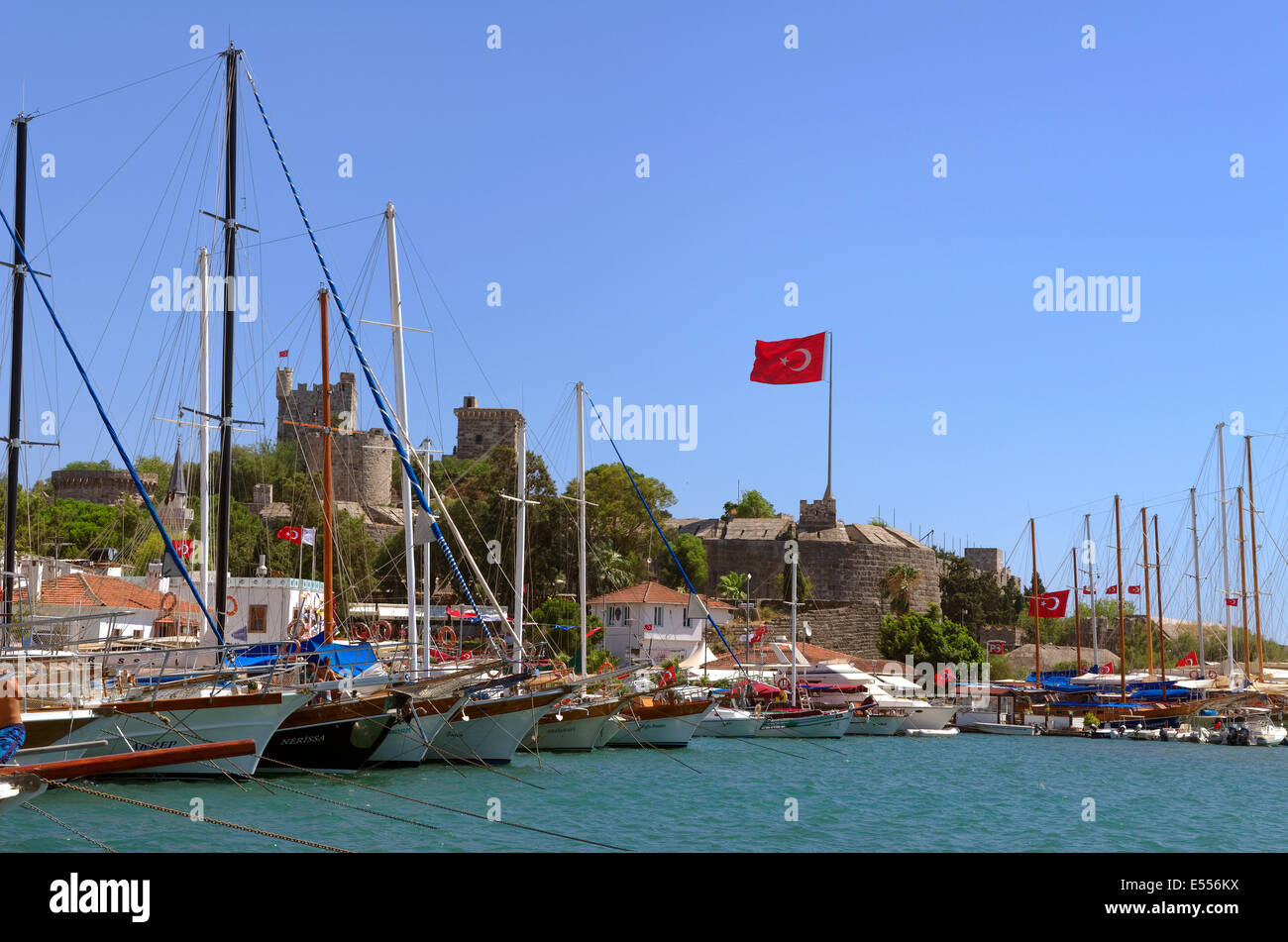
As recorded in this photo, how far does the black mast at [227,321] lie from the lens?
83.4ft

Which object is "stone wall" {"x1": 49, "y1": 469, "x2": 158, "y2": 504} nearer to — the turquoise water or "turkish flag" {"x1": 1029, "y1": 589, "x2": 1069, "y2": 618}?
"turkish flag" {"x1": 1029, "y1": 589, "x2": 1069, "y2": 618}

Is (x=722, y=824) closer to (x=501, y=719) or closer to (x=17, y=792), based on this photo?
(x=501, y=719)

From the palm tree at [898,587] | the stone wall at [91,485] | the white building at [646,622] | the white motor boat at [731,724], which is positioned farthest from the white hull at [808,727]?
the stone wall at [91,485]

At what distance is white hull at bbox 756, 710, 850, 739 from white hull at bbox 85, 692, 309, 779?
2596 cm

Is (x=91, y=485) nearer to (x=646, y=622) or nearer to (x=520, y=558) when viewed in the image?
(x=646, y=622)

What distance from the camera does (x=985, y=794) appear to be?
28672 mm

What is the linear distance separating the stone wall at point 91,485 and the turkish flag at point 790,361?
182 feet

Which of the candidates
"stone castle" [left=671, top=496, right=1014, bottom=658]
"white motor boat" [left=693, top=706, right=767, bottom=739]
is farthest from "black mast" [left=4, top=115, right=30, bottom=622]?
"stone castle" [left=671, top=496, right=1014, bottom=658]

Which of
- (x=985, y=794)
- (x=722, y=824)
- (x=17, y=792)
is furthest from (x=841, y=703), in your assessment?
(x=17, y=792)

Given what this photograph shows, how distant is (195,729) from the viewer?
71.6 ft

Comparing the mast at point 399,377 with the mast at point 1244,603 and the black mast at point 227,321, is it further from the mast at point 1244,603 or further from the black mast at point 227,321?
the mast at point 1244,603

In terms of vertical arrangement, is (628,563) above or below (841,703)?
above

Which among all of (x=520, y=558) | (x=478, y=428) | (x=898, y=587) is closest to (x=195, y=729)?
(x=520, y=558)
